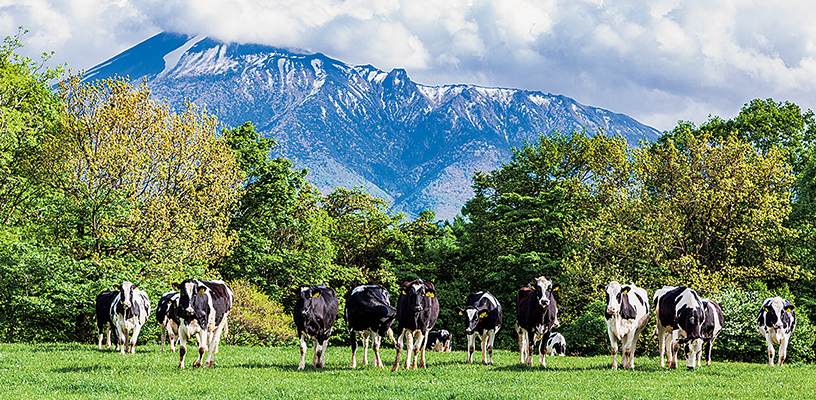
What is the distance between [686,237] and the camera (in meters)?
33.0

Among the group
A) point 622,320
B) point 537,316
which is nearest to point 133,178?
point 537,316

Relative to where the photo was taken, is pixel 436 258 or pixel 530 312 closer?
pixel 530 312

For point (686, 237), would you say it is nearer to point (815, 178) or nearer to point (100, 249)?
point (815, 178)

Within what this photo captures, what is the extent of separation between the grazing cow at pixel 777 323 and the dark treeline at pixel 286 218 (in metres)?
5.88

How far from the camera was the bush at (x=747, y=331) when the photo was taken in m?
27.2

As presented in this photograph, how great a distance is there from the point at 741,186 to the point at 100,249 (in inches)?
1203

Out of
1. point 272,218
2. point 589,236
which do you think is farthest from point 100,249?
point 589,236

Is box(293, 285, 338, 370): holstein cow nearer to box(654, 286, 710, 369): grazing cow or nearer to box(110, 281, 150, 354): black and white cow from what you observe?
box(110, 281, 150, 354): black and white cow

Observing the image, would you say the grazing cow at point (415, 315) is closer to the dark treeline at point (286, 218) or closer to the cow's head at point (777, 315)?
the cow's head at point (777, 315)

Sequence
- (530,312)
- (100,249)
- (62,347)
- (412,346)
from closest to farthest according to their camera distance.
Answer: (412,346)
(530,312)
(62,347)
(100,249)

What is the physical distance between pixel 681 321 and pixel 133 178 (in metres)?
24.1

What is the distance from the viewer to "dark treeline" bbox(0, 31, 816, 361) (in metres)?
28.0

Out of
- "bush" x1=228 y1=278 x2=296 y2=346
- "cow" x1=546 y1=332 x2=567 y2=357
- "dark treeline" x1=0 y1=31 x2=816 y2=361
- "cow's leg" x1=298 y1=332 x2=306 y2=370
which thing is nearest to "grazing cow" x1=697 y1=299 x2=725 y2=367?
"dark treeline" x1=0 y1=31 x2=816 y2=361

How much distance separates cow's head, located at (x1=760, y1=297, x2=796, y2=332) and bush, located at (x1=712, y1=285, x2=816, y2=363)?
17.4 feet
